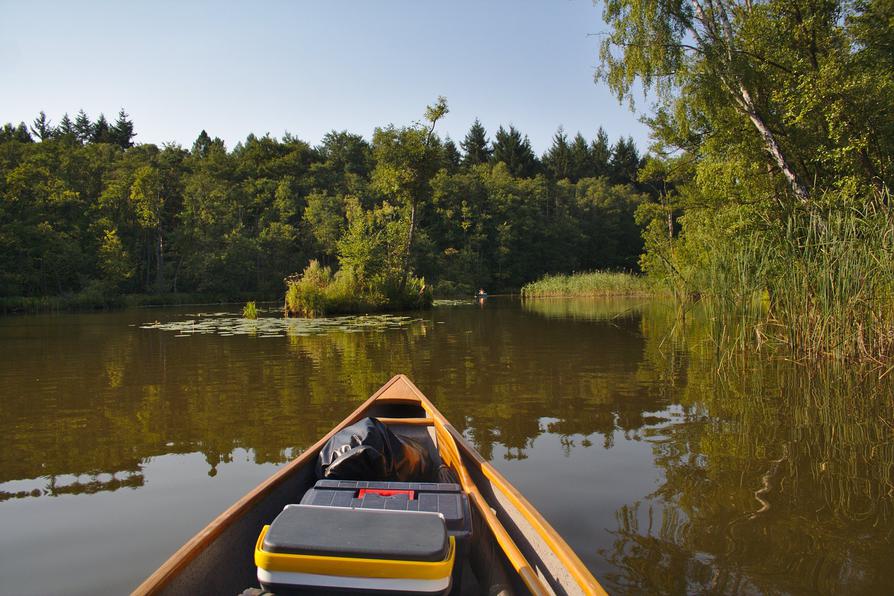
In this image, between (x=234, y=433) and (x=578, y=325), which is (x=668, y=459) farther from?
(x=578, y=325)

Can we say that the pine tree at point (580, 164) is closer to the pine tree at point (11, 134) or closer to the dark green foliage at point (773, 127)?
the pine tree at point (11, 134)

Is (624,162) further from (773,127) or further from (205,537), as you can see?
(205,537)

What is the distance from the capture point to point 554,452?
4.00m

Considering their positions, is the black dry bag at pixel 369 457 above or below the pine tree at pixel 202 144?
below

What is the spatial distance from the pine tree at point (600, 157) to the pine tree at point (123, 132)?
159 feet

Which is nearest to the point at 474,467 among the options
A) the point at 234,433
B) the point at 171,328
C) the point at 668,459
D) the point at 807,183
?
the point at 668,459

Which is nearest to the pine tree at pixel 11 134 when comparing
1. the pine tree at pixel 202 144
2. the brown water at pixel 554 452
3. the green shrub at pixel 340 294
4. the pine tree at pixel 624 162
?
the pine tree at pixel 202 144

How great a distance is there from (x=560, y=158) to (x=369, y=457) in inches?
2505

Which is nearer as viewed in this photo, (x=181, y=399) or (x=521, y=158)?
(x=181, y=399)

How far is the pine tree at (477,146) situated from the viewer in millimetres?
62306

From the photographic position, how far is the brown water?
2465 millimetres

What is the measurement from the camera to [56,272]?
94.2 ft

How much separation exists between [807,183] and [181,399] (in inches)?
427

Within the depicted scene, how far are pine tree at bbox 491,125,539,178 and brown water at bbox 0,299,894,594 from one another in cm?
5160
